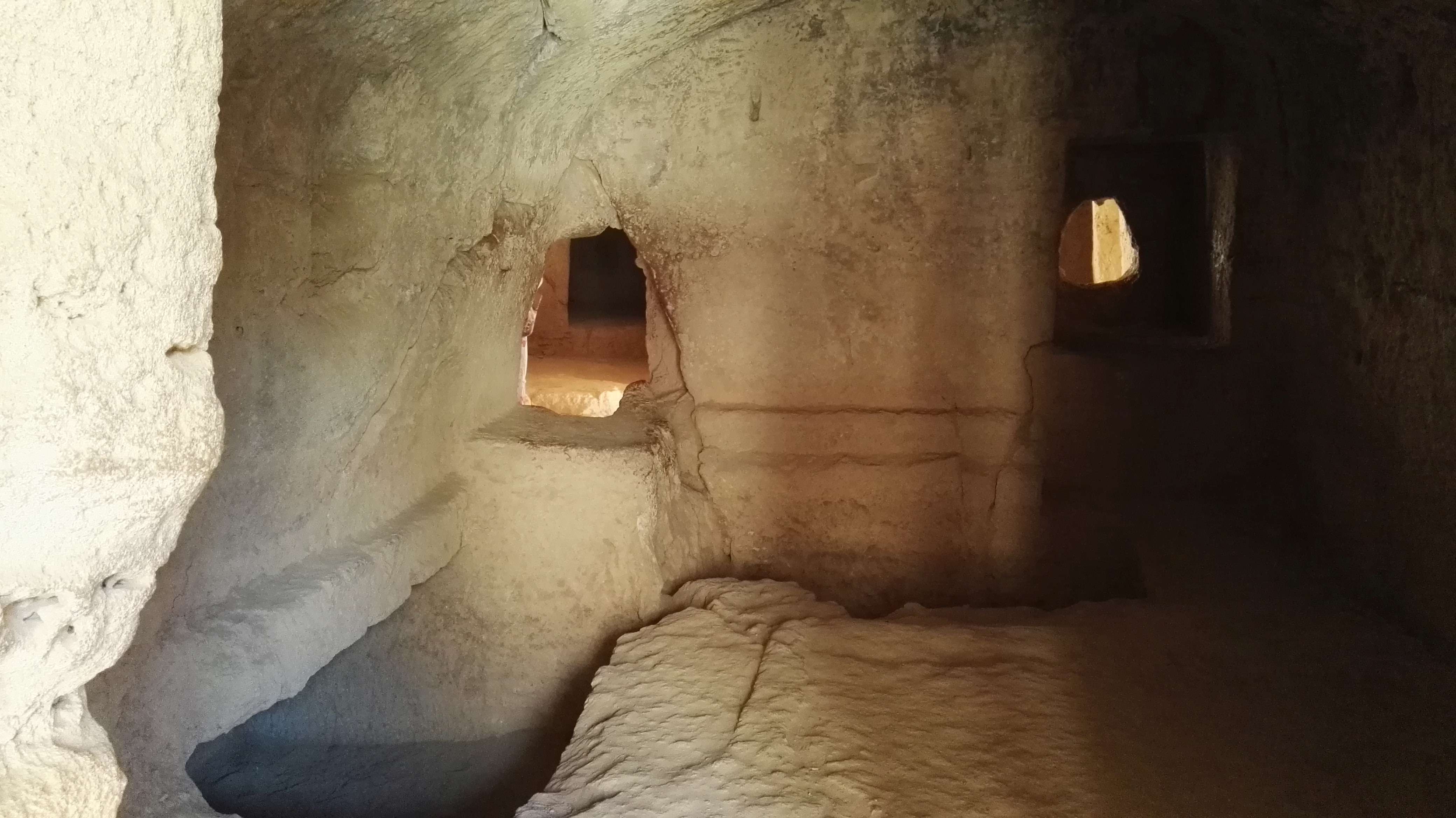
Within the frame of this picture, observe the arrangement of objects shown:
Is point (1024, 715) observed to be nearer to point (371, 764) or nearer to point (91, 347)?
point (91, 347)

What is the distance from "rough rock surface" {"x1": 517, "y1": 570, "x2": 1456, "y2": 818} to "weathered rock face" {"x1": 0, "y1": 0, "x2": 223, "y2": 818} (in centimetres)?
109

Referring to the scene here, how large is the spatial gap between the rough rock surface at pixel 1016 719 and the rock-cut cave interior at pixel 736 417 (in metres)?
0.01

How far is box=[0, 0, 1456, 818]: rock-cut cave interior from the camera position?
1.15 m

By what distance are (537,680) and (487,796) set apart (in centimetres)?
46

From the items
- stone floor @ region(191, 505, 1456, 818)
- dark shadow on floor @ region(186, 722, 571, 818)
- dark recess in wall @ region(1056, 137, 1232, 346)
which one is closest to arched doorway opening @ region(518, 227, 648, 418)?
dark shadow on floor @ region(186, 722, 571, 818)

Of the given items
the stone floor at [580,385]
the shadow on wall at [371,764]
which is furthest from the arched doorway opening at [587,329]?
the shadow on wall at [371,764]

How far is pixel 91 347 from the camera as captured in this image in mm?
1065

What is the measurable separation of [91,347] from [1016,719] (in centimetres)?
204

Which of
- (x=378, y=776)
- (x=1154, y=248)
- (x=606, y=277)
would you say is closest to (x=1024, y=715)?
(x=378, y=776)

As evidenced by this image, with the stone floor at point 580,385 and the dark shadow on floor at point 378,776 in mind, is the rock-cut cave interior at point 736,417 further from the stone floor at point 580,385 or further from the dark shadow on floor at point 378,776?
the stone floor at point 580,385

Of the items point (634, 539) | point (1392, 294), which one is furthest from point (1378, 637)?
point (634, 539)

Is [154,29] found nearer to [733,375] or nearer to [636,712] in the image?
[636,712]

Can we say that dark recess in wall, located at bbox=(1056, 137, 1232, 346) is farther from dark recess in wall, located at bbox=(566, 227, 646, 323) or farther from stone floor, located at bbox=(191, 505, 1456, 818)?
dark recess in wall, located at bbox=(566, 227, 646, 323)

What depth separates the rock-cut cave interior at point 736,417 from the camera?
3.76 feet
